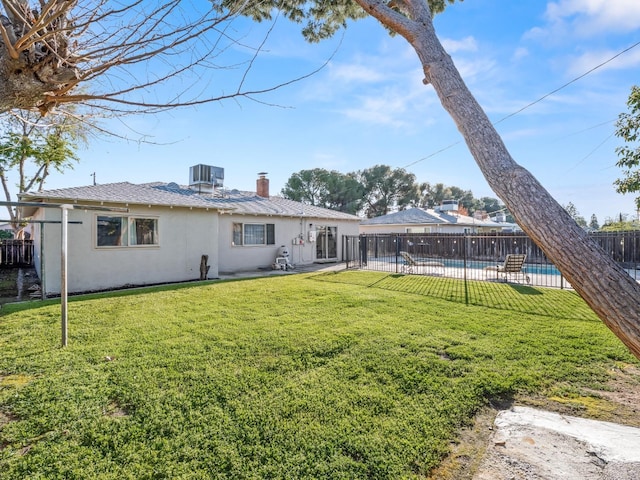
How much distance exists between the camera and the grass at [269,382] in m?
2.38

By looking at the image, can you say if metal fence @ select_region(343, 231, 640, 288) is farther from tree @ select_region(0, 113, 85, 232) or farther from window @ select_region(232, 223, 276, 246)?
tree @ select_region(0, 113, 85, 232)

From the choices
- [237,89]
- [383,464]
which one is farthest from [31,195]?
[383,464]

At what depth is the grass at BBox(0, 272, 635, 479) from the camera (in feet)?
7.80

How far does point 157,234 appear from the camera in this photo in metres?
10.8

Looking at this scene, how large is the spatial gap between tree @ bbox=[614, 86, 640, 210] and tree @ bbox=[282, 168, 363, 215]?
2824cm

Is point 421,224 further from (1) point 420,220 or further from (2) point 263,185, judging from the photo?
→ (2) point 263,185

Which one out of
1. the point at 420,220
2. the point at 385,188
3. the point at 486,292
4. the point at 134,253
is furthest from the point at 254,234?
the point at 385,188

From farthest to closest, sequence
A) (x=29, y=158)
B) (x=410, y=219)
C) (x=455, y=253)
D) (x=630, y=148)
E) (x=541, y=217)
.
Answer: (x=410, y=219), (x=455, y=253), (x=29, y=158), (x=630, y=148), (x=541, y=217)

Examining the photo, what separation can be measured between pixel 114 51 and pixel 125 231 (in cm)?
910

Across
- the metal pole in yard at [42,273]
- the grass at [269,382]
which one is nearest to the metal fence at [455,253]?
the grass at [269,382]

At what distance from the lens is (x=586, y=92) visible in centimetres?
1052

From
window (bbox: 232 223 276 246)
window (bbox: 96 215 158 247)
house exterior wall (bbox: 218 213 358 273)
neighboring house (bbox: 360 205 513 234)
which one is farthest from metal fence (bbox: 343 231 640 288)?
window (bbox: 96 215 158 247)

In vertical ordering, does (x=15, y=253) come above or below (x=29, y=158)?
below

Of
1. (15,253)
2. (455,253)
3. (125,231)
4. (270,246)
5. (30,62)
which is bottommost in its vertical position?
(455,253)
